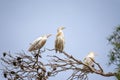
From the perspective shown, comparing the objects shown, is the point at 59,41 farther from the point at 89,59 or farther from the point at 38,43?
the point at 89,59

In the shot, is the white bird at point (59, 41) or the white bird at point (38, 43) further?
the white bird at point (59, 41)

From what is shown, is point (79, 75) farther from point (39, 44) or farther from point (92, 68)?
point (39, 44)

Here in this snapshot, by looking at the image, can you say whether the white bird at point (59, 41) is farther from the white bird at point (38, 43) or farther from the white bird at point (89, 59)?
the white bird at point (89, 59)

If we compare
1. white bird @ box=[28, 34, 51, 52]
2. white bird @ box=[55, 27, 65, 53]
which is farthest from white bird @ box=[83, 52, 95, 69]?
white bird @ box=[28, 34, 51, 52]

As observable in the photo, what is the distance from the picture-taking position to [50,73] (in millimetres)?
8625

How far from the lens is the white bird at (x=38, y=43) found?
9977mm

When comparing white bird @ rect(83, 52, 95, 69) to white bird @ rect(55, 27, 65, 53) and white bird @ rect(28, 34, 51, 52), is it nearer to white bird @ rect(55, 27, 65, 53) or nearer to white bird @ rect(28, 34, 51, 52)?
white bird @ rect(55, 27, 65, 53)

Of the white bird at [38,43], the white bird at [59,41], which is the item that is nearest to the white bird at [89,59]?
the white bird at [59,41]

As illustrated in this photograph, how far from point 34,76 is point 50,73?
39cm

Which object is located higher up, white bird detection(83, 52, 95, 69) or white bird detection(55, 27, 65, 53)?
white bird detection(55, 27, 65, 53)

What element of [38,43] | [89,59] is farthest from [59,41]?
[89,59]

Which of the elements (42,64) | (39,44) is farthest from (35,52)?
(39,44)

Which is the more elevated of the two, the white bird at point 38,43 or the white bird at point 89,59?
the white bird at point 38,43

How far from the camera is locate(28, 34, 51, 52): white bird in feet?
32.7
